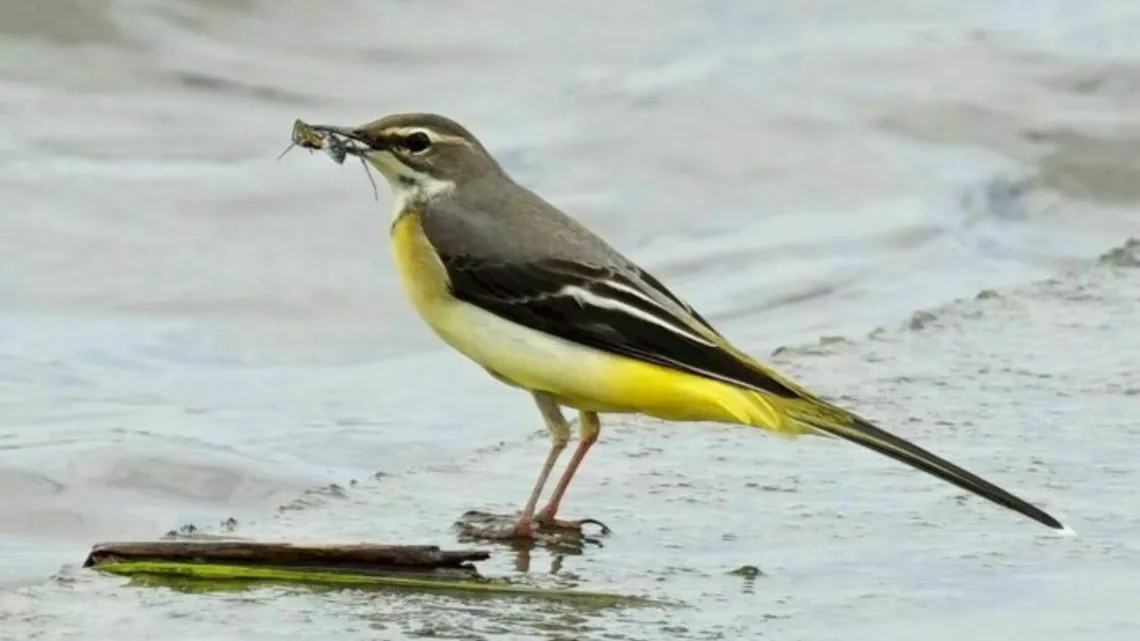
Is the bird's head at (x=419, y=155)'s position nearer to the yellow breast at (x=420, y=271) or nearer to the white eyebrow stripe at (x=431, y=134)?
the white eyebrow stripe at (x=431, y=134)

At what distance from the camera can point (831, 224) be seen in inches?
532

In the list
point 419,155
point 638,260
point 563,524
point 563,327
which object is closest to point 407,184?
point 419,155

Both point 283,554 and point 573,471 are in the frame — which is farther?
point 573,471

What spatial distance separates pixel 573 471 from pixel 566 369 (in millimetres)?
344

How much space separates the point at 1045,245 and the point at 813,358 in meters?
4.82

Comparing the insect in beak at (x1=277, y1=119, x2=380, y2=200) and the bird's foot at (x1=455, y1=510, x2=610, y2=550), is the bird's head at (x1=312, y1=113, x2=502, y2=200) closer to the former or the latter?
the insect in beak at (x1=277, y1=119, x2=380, y2=200)

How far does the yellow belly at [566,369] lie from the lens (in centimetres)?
695

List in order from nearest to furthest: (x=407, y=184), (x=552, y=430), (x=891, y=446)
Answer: (x=891, y=446) → (x=552, y=430) → (x=407, y=184)

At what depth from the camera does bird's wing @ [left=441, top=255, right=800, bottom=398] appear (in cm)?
692

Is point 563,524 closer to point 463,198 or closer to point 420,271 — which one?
point 420,271

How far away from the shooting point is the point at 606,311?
7.13 metres

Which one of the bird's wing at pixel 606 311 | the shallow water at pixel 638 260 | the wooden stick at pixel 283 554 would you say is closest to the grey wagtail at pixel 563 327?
the bird's wing at pixel 606 311

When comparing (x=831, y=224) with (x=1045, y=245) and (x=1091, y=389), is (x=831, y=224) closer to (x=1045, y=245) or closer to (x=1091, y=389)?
(x=1045, y=245)

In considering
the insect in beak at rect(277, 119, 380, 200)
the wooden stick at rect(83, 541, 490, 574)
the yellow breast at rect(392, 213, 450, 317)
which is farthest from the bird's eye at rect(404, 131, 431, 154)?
the wooden stick at rect(83, 541, 490, 574)
